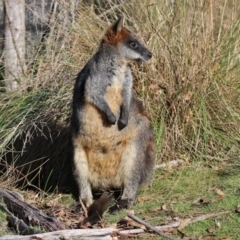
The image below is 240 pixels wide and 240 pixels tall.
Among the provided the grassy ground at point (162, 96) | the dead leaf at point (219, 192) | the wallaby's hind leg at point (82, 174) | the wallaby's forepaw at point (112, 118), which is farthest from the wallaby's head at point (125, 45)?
the dead leaf at point (219, 192)

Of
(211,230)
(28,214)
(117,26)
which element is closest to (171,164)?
(117,26)

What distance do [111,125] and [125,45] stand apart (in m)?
0.76

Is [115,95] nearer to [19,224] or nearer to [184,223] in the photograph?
[184,223]

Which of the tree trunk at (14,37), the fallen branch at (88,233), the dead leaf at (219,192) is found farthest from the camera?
the tree trunk at (14,37)

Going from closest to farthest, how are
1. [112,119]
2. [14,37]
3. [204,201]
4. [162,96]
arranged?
1. [204,201]
2. [112,119]
3. [162,96]
4. [14,37]

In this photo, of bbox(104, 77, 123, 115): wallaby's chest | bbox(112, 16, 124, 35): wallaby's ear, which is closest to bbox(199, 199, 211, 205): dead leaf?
bbox(104, 77, 123, 115): wallaby's chest

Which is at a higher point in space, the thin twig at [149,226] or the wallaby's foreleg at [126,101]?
the wallaby's foreleg at [126,101]

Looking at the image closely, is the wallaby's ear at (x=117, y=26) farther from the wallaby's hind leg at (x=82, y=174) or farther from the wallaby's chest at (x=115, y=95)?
the wallaby's hind leg at (x=82, y=174)

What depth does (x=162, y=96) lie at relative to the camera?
7.38m

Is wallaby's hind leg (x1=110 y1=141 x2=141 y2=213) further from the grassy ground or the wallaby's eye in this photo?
the wallaby's eye

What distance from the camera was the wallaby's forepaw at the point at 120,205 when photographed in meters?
6.23

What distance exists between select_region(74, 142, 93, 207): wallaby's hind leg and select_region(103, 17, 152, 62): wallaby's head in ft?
3.15

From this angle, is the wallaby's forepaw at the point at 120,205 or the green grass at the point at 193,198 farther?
the wallaby's forepaw at the point at 120,205

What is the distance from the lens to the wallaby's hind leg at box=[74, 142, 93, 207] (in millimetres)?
6469
